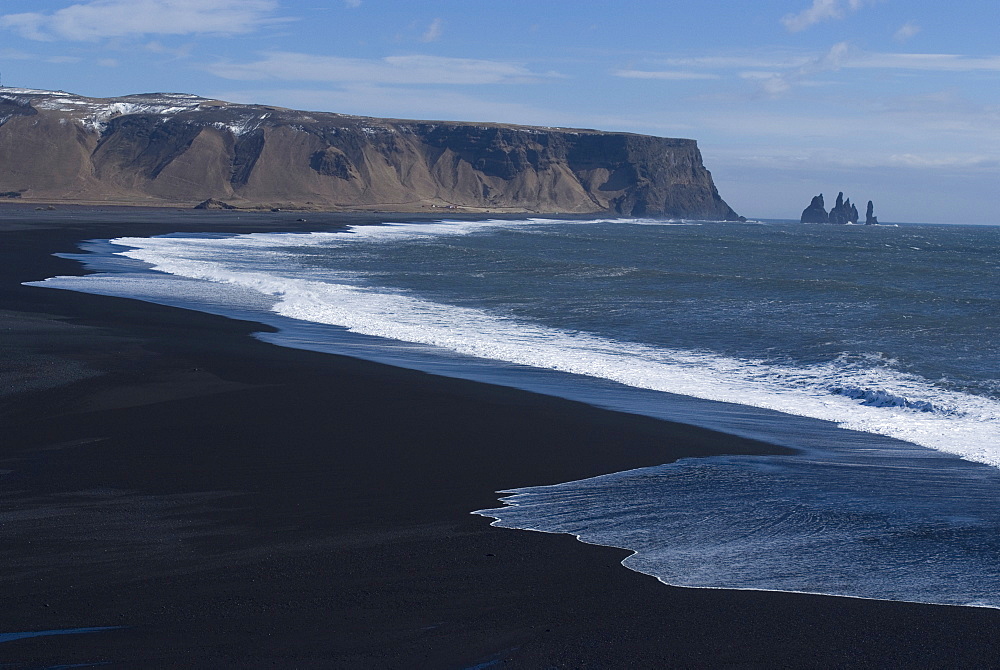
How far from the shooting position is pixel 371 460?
7.41 metres

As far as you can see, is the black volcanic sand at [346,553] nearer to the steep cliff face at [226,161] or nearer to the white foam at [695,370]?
the white foam at [695,370]

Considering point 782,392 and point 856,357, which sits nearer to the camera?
point 782,392

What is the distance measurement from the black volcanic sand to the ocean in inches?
16.4

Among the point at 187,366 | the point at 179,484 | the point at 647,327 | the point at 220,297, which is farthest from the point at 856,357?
the point at 220,297

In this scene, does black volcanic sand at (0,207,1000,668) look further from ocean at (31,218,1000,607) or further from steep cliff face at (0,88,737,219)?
steep cliff face at (0,88,737,219)

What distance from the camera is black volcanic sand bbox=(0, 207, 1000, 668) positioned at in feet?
13.7

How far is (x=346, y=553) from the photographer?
5.28m

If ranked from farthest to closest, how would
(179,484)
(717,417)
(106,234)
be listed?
(106,234)
(717,417)
(179,484)

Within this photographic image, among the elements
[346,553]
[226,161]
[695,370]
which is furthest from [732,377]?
[226,161]

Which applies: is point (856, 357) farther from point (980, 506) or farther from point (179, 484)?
point (179, 484)

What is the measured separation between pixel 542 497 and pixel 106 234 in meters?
45.0

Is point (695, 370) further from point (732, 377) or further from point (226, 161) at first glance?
point (226, 161)

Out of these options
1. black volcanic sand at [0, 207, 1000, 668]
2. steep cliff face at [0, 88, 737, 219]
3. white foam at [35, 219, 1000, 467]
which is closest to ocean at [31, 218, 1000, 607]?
white foam at [35, 219, 1000, 467]

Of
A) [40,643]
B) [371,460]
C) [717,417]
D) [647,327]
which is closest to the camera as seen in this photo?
[40,643]
